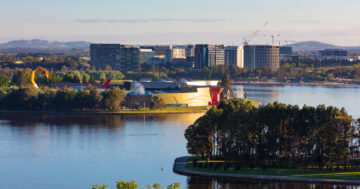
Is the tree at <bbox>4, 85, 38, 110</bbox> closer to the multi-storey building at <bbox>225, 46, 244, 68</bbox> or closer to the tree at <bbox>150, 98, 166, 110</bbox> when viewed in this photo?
the tree at <bbox>150, 98, 166, 110</bbox>

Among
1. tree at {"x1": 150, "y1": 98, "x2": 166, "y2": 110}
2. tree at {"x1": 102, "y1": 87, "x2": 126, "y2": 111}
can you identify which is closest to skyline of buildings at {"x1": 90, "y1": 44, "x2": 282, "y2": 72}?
tree at {"x1": 150, "y1": 98, "x2": 166, "y2": 110}

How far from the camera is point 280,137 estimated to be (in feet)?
111

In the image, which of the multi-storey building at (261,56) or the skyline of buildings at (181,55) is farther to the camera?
the multi-storey building at (261,56)

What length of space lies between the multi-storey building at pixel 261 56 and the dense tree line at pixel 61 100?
100118 mm

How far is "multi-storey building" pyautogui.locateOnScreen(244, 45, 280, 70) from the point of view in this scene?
158m

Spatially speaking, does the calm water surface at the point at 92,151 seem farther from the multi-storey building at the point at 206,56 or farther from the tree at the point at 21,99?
the multi-storey building at the point at 206,56

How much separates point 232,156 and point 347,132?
5591mm

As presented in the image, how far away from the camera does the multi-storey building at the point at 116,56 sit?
13738 cm

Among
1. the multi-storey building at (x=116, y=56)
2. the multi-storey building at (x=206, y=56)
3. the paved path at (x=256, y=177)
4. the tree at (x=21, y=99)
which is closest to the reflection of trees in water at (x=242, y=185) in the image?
the paved path at (x=256, y=177)

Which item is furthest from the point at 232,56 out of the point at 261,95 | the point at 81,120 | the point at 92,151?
the point at 92,151

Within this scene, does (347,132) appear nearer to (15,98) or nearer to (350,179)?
(350,179)

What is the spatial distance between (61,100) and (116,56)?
8056 cm

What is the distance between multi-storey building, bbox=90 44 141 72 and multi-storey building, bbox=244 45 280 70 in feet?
108

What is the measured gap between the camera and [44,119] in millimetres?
55031
